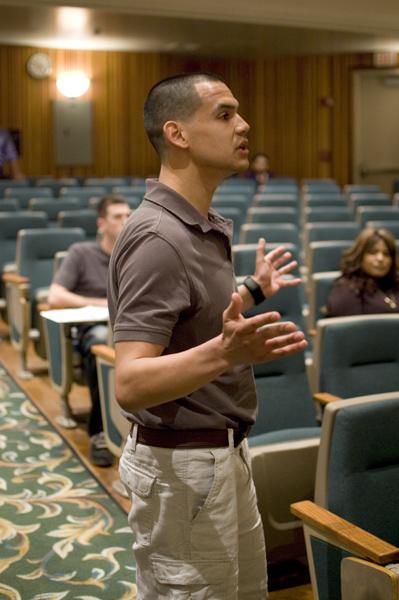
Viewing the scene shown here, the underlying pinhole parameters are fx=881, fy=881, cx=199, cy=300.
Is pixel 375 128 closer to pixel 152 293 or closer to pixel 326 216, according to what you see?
pixel 326 216

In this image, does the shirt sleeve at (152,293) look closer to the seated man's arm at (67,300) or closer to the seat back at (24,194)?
the seated man's arm at (67,300)

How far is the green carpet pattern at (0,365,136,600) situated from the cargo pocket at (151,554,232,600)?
119cm

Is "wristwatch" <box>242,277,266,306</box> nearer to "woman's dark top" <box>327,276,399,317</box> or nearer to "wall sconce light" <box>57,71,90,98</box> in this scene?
"woman's dark top" <box>327,276,399,317</box>

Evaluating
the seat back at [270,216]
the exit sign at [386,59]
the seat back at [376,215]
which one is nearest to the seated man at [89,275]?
the seat back at [270,216]

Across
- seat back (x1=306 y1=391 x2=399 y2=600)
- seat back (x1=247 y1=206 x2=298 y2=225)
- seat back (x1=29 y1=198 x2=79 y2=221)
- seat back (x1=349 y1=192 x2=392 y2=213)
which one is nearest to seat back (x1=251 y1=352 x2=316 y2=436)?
seat back (x1=306 y1=391 x2=399 y2=600)

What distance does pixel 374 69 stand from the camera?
1472 cm

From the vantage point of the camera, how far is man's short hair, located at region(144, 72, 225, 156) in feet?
5.51

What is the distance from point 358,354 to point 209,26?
871 cm

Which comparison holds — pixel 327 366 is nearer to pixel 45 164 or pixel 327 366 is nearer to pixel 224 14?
pixel 224 14

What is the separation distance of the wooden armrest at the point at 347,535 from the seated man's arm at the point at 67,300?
247 centimetres

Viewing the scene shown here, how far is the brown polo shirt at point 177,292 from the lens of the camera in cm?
155

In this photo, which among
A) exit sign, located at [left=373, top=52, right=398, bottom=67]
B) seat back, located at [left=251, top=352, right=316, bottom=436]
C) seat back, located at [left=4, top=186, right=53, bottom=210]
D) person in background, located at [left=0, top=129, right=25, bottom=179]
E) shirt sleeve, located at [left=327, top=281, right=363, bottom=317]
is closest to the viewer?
seat back, located at [left=251, top=352, right=316, bottom=436]

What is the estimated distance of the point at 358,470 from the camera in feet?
6.95

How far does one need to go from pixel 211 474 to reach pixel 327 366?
5.56 ft
